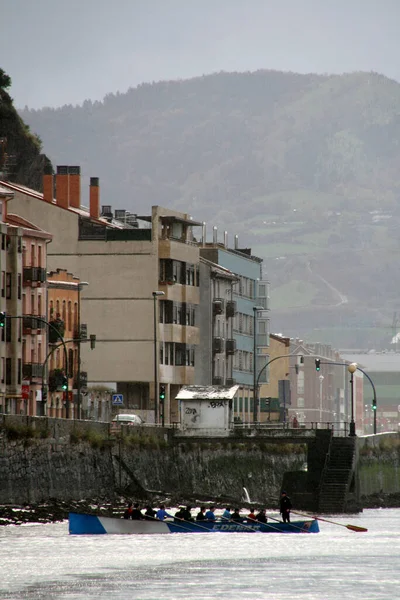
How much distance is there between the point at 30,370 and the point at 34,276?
746 cm

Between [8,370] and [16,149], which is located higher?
[16,149]

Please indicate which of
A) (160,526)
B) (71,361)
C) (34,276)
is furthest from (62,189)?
(160,526)

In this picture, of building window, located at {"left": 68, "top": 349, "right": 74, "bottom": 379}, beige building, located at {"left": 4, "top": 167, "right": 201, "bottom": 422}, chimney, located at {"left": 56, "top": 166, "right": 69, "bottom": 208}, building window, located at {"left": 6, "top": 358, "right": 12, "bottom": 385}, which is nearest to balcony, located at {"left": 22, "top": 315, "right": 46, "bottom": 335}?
building window, located at {"left": 6, "top": 358, "right": 12, "bottom": 385}

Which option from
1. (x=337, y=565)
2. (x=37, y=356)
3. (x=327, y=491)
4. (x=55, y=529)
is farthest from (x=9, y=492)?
(x=37, y=356)

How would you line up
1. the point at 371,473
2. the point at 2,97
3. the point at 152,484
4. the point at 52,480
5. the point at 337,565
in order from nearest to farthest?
the point at 337,565 < the point at 52,480 < the point at 152,484 < the point at 371,473 < the point at 2,97

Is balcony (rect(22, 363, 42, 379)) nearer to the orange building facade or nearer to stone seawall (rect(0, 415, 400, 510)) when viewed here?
the orange building facade

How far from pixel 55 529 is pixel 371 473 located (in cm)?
5396

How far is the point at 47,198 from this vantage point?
181250 mm

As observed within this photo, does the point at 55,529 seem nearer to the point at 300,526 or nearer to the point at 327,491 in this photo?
the point at 300,526

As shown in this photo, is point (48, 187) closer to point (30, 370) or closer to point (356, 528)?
point (30, 370)

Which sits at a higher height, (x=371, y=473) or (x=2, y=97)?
(x=2, y=97)

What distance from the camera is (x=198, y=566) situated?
293ft

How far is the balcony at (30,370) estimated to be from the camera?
152 metres

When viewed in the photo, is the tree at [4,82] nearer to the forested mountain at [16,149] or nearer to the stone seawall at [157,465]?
the forested mountain at [16,149]
